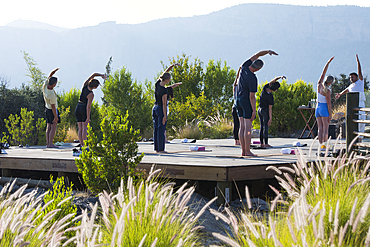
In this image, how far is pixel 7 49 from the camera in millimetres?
167625

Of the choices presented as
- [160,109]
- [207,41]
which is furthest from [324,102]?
[207,41]

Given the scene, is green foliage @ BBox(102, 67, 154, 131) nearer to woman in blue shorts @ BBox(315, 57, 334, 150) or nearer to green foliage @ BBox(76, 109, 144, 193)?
woman in blue shorts @ BBox(315, 57, 334, 150)

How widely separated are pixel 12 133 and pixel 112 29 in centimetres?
17805

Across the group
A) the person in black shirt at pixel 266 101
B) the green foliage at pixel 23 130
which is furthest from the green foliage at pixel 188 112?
the person in black shirt at pixel 266 101

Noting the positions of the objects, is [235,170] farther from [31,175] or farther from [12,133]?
[12,133]

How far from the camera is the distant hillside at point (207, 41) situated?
13538cm

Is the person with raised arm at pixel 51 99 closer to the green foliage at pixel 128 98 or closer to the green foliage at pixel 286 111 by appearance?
the green foliage at pixel 128 98

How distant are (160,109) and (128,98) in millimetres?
9312

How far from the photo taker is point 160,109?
695cm

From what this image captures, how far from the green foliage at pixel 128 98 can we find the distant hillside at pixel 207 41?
115 metres

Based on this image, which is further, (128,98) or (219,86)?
(219,86)

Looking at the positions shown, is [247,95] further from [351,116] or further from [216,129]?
[216,129]

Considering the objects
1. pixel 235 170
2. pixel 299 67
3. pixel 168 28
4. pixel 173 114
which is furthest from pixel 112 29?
pixel 235 170

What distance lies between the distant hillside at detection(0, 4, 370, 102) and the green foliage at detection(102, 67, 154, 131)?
4530 inches
